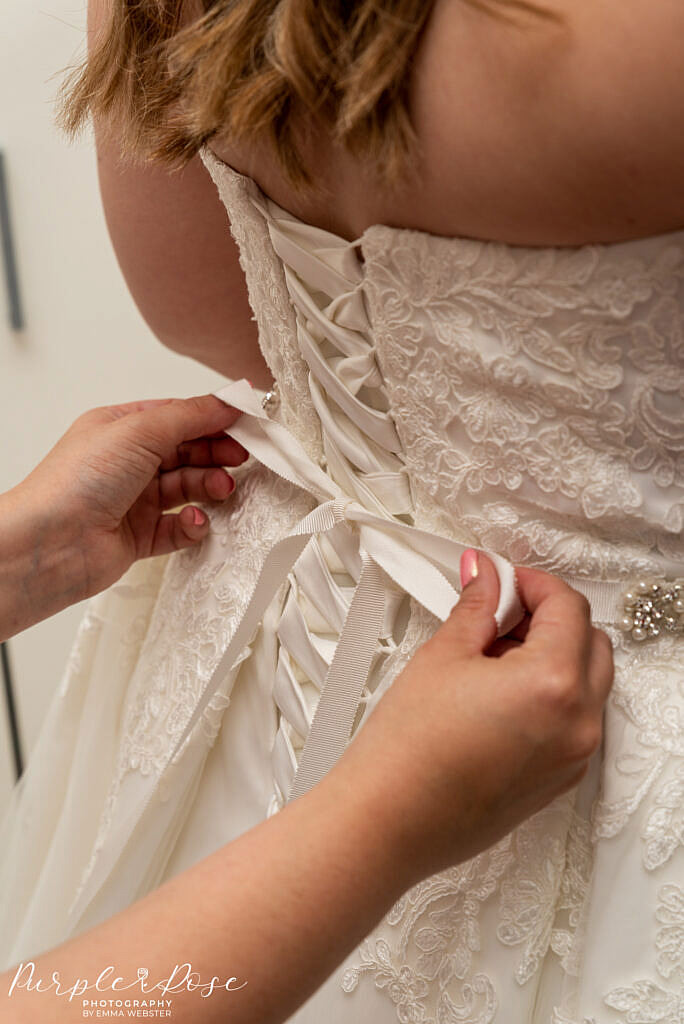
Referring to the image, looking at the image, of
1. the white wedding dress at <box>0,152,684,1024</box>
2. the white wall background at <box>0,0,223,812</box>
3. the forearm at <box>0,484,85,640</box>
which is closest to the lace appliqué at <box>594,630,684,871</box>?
the white wedding dress at <box>0,152,684,1024</box>

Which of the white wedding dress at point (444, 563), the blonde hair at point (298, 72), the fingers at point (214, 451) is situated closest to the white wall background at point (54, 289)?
the fingers at point (214, 451)

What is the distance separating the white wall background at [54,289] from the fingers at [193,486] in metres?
0.69

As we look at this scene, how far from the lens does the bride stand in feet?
1.47

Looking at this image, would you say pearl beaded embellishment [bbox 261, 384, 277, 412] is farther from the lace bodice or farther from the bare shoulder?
the bare shoulder

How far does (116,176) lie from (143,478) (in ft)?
0.90

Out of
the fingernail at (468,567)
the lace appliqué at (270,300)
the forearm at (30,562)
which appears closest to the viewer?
the fingernail at (468,567)

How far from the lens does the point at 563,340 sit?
0.49m

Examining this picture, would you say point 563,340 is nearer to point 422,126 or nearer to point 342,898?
point 422,126

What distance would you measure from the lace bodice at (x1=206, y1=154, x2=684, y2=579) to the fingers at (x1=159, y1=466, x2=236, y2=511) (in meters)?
0.20

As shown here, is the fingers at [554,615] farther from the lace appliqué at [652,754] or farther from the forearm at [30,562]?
the forearm at [30,562]

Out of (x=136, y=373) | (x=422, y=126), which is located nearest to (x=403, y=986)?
(x=422, y=126)

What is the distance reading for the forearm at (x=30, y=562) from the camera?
29.9 inches

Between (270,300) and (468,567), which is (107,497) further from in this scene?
(468,567)

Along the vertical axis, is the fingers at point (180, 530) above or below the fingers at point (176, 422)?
below
